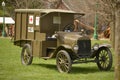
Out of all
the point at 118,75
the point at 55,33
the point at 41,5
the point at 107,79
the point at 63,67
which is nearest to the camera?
the point at 118,75

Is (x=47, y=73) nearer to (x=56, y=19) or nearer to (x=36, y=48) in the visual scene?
(x=36, y=48)

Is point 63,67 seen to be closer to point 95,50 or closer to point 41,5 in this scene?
point 95,50

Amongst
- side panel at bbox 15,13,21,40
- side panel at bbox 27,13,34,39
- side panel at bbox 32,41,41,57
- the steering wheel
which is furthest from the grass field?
the steering wheel

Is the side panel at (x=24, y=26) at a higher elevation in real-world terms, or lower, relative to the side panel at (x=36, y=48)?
higher

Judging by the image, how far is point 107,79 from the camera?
12.5 meters

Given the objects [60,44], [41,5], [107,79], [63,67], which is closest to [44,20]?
[60,44]

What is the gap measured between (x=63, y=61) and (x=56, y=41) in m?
1.36

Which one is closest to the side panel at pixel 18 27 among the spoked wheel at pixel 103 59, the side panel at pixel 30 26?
the side panel at pixel 30 26

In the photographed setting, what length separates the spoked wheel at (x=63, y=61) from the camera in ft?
45.0

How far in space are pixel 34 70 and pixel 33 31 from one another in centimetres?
169

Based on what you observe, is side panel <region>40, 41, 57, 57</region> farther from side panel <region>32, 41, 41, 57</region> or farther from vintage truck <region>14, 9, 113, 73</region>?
side panel <region>32, 41, 41, 57</region>

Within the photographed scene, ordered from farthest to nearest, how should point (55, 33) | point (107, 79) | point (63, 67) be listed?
point (55, 33), point (63, 67), point (107, 79)

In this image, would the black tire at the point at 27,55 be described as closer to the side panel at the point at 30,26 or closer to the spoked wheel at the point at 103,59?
the side panel at the point at 30,26

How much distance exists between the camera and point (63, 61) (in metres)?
14.0
